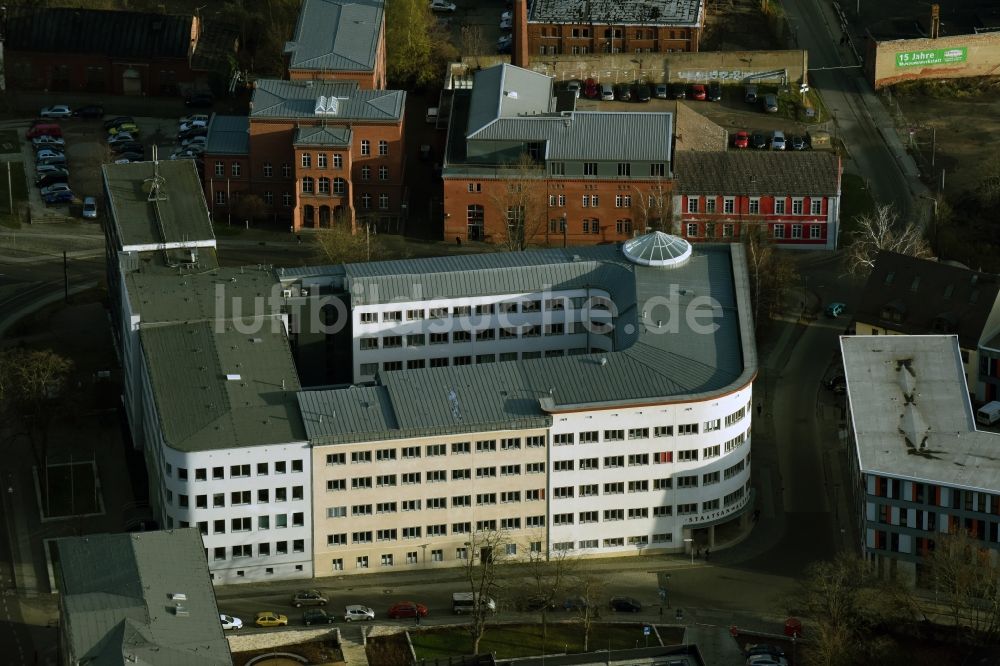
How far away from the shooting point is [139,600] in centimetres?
18800

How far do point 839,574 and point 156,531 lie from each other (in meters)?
50.6

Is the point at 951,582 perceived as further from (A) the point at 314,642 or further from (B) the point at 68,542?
(B) the point at 68,542

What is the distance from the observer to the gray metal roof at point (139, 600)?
18288cm

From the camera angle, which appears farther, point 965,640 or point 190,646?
point 965,640

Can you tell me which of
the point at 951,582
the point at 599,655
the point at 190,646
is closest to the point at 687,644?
the point at 599,655

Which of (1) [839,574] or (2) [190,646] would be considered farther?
(1) [839,574]

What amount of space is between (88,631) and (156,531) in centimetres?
1553

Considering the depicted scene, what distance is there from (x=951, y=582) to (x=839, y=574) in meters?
8.42

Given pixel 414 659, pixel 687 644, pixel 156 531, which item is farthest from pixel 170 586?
pixel 687 644

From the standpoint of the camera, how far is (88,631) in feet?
604

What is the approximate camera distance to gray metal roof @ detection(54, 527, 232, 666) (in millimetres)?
182875

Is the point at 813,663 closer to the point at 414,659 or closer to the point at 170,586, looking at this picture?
the point at 414,659

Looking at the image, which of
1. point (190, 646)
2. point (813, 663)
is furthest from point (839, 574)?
point (190, 646)

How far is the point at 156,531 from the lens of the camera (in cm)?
19825
